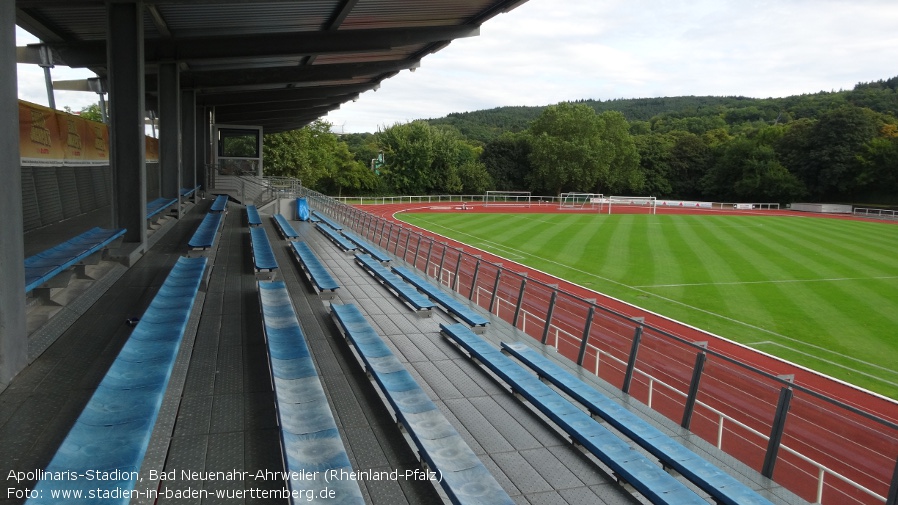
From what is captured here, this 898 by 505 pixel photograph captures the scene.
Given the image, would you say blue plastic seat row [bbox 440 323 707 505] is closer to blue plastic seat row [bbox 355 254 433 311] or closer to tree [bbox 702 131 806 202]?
blue plastic seat row [bbox 355 254 433 311]

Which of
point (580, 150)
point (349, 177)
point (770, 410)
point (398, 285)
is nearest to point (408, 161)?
point (349, 177)

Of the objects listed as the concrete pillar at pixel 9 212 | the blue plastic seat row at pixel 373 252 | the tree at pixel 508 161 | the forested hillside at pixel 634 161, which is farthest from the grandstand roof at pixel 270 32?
the tree at pixel 508 161

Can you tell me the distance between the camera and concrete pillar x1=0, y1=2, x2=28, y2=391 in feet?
16.0

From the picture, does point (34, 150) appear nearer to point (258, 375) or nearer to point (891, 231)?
point (258, 375)

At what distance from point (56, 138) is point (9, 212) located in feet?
22.3

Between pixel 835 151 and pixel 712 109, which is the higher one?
pixel 712 109

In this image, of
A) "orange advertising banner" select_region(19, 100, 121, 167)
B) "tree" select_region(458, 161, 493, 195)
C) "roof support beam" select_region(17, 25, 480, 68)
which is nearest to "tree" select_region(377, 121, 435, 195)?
"tree" select_region(458, 161, 493, 195)

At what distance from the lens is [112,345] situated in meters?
6.48

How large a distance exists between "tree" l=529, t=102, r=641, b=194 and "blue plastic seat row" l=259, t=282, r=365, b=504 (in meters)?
61.6

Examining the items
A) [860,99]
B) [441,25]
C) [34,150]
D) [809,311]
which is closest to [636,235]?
[809,311]

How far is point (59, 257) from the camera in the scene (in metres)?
7.26

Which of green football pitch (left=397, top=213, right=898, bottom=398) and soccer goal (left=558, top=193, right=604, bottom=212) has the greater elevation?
soccer goal (left=558, top=193, right=604, bottom=212)

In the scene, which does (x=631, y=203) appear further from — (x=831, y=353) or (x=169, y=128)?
(x=169, y=128)

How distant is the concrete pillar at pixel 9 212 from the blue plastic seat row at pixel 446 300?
524cm
